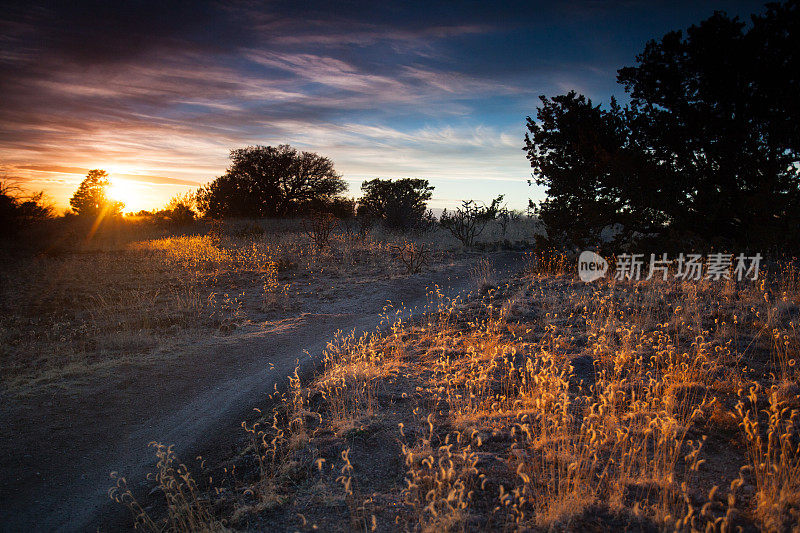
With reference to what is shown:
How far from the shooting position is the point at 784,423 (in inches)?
157

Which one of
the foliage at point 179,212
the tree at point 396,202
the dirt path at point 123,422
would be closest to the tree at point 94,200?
the foliage at point 179,212

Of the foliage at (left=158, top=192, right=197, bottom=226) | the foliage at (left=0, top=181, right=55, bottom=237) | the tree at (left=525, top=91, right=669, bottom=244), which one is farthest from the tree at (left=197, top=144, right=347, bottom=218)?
the tree at (left=525, top=91, right=669, bottom=244)

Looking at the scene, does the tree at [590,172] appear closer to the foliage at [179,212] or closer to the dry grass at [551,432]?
the dry grass at [551,432]

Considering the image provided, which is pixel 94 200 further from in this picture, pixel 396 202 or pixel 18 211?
pixel 396 202

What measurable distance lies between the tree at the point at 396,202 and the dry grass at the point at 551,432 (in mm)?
18606

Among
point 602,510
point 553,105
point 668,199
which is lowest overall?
point 602,510

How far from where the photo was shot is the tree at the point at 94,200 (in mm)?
32500

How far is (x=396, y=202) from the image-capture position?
26.6 metres

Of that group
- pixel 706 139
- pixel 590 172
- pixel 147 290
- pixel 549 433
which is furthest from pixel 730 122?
pixel 147 290

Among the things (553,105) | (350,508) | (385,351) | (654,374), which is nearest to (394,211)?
(553,105)

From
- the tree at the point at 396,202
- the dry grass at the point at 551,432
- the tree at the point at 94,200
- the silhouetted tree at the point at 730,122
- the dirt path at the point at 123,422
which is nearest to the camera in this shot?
the dry grass at the point at 551,432

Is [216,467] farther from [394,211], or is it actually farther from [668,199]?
[394,211]

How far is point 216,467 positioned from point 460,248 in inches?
665

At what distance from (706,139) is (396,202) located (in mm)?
18126
